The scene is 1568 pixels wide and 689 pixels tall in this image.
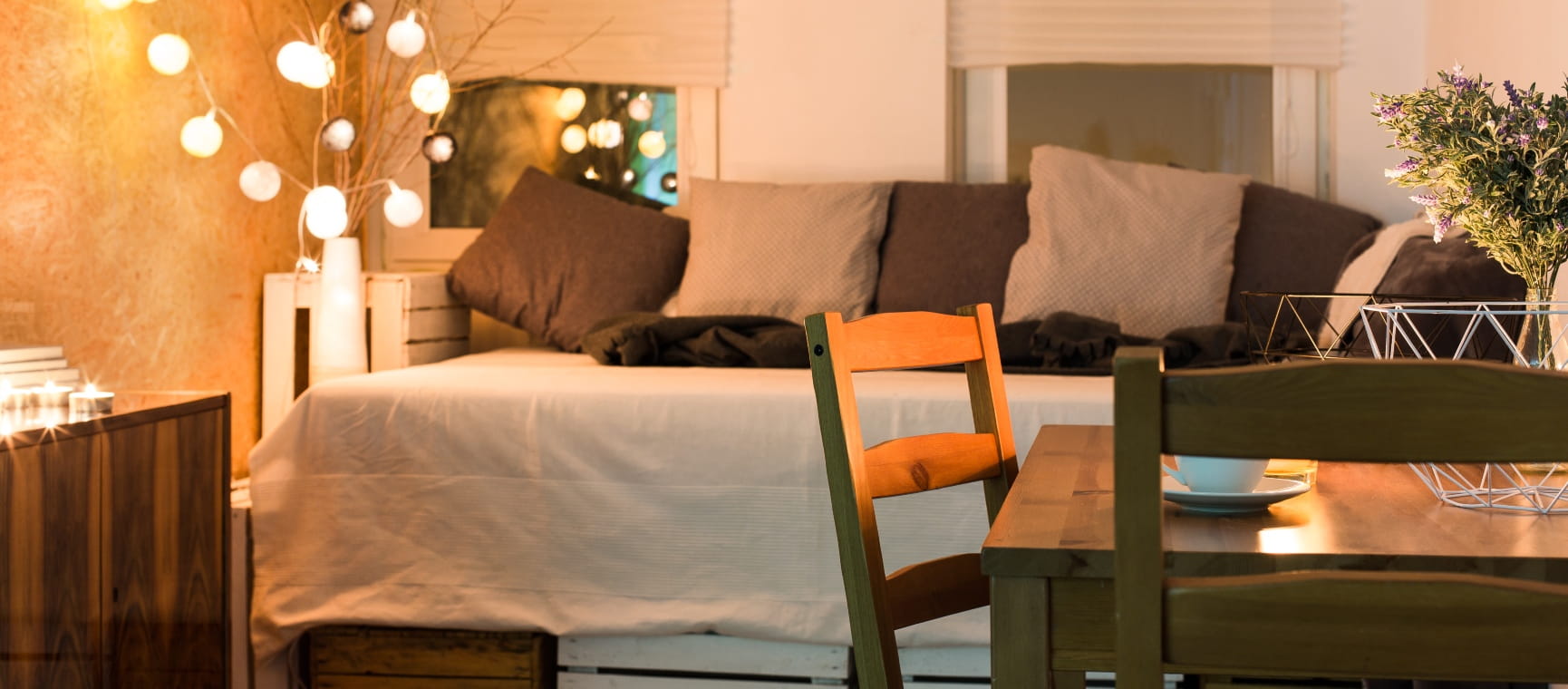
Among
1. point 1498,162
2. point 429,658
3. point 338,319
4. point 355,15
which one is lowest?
point 429,658

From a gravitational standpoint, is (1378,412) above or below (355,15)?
below

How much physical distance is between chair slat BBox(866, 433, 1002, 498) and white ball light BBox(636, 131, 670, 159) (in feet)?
8.63

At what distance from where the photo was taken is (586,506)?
2570mm

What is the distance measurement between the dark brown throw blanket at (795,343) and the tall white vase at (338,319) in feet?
1.78

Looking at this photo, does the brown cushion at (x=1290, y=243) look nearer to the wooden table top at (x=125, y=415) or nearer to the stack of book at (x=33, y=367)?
the wooden table top at (x=125, y=415)

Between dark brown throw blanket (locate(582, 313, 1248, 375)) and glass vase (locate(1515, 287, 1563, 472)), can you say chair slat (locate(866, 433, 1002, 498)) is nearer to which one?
glass vase (locate(1515, 287, 1563, 472))

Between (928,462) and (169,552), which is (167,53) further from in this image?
(928,462)

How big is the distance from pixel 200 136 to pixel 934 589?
223 cm

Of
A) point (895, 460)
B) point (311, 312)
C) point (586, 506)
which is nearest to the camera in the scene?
point (895, 460)

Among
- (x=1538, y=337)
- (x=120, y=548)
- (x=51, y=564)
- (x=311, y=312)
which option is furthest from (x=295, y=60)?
(x=1538, y=337)

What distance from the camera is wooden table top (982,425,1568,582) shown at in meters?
0.91

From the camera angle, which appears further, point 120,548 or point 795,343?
point 795,343

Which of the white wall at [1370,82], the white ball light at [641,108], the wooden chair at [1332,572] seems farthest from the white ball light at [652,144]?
the wooden chair at [1332,572]

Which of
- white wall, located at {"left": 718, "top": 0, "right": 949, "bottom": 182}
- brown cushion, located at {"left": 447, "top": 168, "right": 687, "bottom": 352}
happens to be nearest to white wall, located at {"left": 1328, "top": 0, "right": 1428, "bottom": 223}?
white wall, located at {"left": 718, "top": 0, "right": 949, "bottom": 182}
